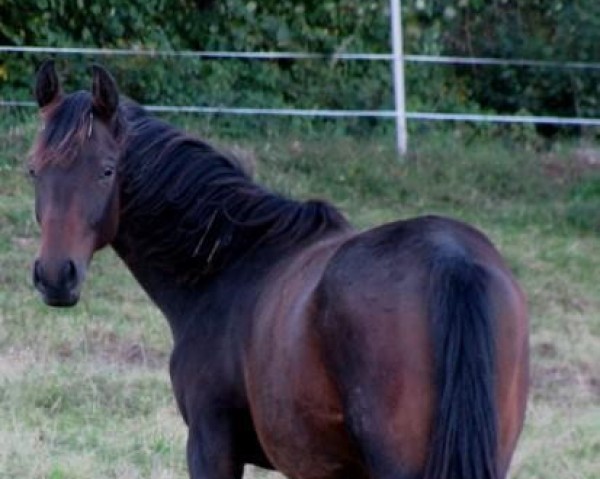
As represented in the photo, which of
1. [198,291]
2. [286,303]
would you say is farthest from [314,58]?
[286,303]

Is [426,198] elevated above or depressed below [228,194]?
below

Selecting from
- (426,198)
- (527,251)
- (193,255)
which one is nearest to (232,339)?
(193,255)

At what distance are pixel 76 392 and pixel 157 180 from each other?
252 centimetres

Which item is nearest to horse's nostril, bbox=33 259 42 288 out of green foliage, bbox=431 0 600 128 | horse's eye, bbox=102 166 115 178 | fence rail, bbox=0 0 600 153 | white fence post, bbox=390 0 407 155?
horse's eye, bbox=102 166 115 178

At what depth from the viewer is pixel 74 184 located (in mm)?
5320

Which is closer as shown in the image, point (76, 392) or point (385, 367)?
point (385, 367)

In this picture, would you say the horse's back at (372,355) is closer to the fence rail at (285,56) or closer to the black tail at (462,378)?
the black tail at (462,378)

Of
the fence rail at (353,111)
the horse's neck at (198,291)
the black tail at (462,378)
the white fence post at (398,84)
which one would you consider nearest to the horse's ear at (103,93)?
the horse's neck at (198,291)

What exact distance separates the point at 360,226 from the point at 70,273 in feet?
22.1

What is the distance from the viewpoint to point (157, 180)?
18.8ft

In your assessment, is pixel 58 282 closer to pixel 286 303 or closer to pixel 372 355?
pixel 286 303

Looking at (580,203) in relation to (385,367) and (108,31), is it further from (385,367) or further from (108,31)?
(385,367)

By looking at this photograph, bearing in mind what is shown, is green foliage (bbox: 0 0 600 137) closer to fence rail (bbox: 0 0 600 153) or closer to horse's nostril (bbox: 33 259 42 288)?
fence rail (bbox: 0 0 600 153)

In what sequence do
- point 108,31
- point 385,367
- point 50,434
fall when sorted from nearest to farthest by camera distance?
1. point 385,367
2. point 50,434
3. point 108,31
